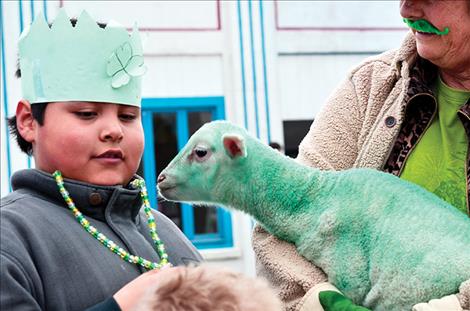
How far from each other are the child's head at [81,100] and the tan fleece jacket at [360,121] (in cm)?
41

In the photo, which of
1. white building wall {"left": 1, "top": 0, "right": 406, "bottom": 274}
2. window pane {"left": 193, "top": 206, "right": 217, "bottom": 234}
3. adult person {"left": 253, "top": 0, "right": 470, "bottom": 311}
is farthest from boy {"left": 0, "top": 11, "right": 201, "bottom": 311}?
window pane {"left": 193, "top": 206, "right": 217, "bottom": 234}

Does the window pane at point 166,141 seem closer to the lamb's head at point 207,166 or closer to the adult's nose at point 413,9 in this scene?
the lamb's head at point 207,166

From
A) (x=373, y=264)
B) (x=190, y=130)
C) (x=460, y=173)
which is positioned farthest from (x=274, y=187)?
(x=190, y=130)

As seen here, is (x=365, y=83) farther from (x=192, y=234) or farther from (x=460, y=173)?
(x=192, y=234)

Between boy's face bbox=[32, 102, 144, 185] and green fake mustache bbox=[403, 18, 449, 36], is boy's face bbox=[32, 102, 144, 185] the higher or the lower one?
the lower one

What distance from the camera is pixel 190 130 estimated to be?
A: 737cm

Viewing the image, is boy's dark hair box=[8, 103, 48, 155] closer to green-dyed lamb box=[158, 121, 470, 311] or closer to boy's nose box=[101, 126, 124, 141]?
boy's nose box=[101, 126, 124, 141]

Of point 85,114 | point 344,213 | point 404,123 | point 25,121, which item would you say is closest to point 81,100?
point 85,114

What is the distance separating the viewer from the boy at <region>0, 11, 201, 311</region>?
162cm

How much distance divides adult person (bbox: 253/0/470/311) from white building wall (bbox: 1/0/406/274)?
5.14 metres

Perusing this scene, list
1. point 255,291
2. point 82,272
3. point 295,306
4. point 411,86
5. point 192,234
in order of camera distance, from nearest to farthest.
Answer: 1. point 255,291
2. point 82,272
3. point 295,306
4. point 411,86
5. point 192,234

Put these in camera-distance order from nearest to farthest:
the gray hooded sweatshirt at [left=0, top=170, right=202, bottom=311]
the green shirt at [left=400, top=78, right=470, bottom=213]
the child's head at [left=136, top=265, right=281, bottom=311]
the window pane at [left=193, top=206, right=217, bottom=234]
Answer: the child's head at [left=136, top=265, right=281, bottom=311] < the gray hooded sweatshirt at [left=0, top=170, right=202, bottom=311] < the green shirt at [left=400, top=78, right=470, bottom=213] < the window pane at [left=193, top=206, right=217, bottom=234]

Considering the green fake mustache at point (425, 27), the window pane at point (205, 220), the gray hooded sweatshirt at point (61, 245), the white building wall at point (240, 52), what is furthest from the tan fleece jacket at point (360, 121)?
the window pane at point (205, 220)

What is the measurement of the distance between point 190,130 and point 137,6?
45.5 inches
